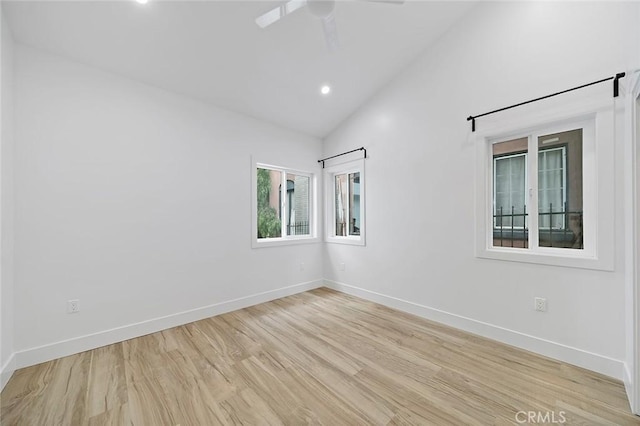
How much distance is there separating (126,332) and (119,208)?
4.13ft

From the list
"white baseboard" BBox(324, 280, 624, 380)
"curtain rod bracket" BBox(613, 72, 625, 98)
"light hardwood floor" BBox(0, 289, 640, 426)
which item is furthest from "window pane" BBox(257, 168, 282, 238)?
"curtain rod bracket" BBox(613, 72, 625, 98)

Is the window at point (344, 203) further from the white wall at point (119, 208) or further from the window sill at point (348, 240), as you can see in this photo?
the white wall at point (119, 208)

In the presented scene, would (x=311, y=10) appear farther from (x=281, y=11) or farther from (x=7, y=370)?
(x=7, y=370)

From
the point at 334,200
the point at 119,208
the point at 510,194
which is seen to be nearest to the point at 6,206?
the point at 119,208

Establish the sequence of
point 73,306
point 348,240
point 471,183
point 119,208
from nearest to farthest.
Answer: point 73,306 → point 119,208 → point 471,183 → point 348,240

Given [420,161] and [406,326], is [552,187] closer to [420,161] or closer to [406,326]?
[420,161]

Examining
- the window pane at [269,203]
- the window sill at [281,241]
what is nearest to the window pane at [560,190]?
the window sill at [281,241]

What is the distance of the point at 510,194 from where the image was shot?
2.62 m

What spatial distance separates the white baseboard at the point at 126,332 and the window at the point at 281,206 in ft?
2.62

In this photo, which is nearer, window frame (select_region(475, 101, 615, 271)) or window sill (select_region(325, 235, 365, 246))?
window frame (select_region(475, 101, 615, 271))

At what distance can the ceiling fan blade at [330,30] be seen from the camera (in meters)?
1.94

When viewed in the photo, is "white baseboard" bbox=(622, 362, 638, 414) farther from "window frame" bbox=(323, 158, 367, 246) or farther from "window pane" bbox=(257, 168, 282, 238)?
"window pane" bbox=(257, 168, 282, 238)

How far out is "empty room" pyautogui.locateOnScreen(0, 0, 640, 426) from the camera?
1798 millimetres

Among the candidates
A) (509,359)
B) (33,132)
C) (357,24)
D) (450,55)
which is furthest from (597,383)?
(33,132)
